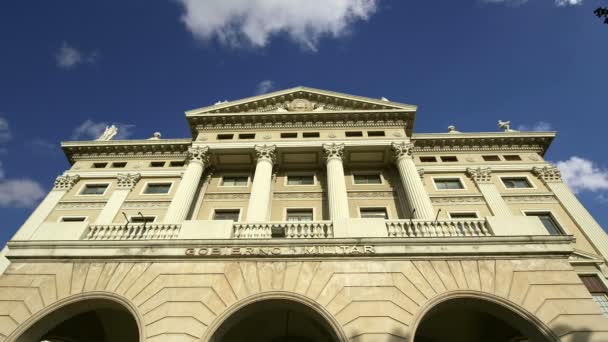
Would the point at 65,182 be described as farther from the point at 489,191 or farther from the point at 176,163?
the point at 489,191

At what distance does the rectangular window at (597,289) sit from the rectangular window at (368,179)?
1283cm

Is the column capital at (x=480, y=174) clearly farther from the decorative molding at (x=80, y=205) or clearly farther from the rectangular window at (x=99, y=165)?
the rectangular window at (x=99, y=165)

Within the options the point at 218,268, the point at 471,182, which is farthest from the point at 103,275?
the point at 471,182

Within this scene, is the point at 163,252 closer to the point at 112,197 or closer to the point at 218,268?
the point at 218,268

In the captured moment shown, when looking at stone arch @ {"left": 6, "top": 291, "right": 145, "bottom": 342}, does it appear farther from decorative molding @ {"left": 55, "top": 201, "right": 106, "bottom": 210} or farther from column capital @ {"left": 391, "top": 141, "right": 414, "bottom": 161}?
column capital @ {"left": 391, "top": 141, "right": 414, "bottom": 161}

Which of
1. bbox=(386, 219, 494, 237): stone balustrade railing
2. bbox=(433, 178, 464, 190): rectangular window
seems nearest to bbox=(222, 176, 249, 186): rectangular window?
bbox=(433, 178, 464, 190): rectangular window

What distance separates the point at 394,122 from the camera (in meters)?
25.3

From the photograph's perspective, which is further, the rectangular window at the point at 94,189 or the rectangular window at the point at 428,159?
the rectangular window at the point at 428,159

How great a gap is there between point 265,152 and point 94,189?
1452 cm

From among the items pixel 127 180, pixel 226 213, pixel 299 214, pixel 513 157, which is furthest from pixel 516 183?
pixel 127 180

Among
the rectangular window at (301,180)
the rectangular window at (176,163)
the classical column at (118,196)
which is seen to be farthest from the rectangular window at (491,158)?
the classical column at (118,196)

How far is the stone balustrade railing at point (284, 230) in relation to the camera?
36.4ft

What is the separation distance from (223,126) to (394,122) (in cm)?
1398

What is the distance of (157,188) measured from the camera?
24938mm
